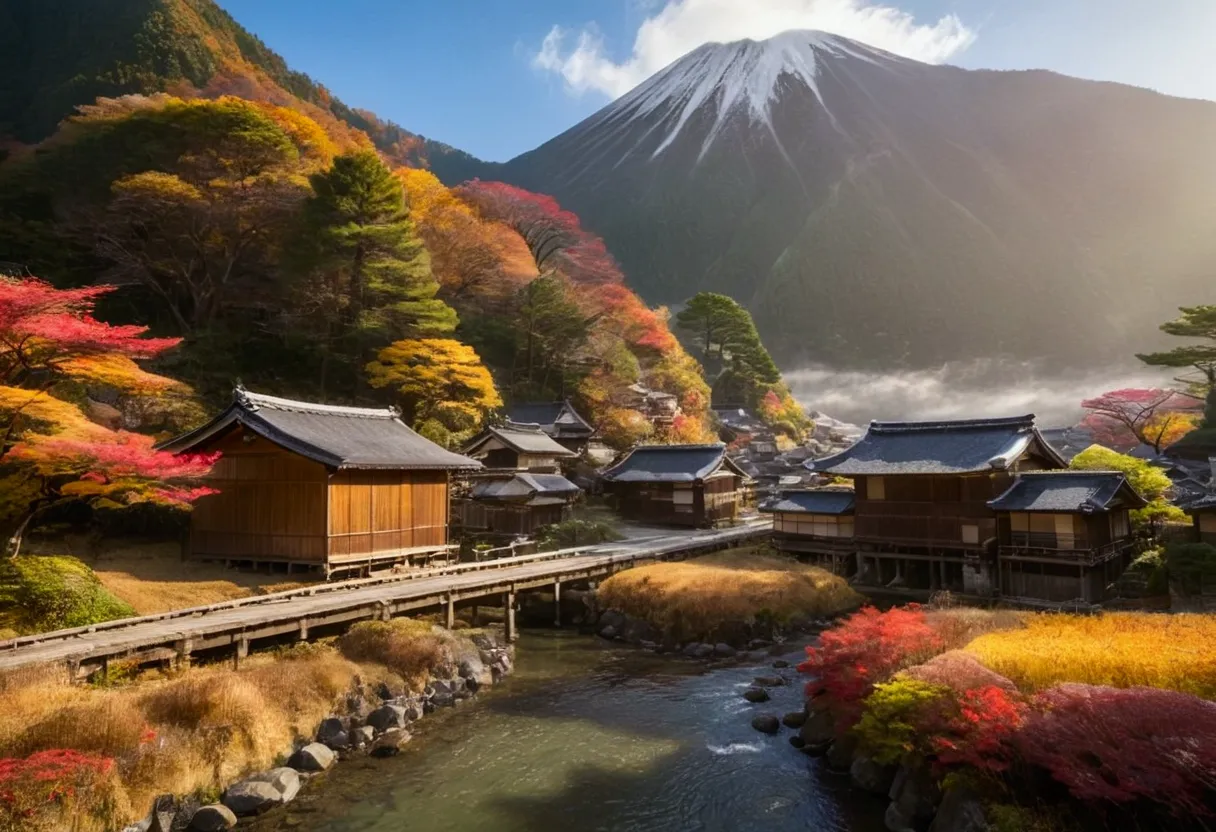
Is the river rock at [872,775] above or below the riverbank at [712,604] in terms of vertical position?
below

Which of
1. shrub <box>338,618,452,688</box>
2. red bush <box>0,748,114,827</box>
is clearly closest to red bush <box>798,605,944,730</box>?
shrub <box>338,618,452,688</box>

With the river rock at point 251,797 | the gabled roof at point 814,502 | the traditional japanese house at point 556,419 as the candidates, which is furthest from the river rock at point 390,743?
the traditional japanese house at point 556,419

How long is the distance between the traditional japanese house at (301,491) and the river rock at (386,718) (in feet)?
25.0

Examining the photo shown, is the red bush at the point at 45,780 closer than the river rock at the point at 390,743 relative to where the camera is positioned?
Yes

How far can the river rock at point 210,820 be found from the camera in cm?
1034

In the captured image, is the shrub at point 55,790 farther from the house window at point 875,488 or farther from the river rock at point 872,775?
the house window at point 875,488

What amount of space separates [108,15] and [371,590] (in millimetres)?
53742

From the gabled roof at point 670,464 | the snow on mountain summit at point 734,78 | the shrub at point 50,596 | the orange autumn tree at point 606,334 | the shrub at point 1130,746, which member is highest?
the snow on mountain summit at point 734,78

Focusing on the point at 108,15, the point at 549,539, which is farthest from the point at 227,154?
the point at 108,15

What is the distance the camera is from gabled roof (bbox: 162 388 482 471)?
2081 centimetres

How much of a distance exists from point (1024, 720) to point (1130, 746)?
4.90 ft

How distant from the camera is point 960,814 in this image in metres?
9.62

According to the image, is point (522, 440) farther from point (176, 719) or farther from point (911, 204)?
point (911, 204)

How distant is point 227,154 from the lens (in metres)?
33.6
